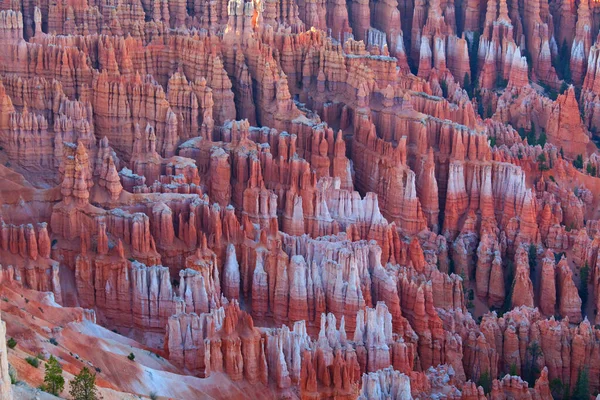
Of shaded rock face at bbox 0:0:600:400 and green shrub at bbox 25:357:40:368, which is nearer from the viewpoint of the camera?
green shrub at bbox 25:357:40:368

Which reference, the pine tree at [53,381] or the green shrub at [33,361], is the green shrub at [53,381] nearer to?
the pine tree at [53,381]

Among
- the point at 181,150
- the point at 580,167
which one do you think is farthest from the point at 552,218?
the point at 181,150

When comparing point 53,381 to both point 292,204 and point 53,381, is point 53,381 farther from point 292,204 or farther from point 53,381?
point 292,204

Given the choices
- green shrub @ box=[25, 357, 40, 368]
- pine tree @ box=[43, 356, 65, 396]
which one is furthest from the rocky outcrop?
green shrub @ box=[25, 357, 40, 368]

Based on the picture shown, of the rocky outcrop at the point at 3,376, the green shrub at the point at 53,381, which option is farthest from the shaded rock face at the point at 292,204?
the rocky outcrop at the point at 3,376

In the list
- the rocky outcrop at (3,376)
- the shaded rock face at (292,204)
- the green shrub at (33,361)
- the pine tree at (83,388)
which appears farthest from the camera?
the shaded rock face at (292,204)

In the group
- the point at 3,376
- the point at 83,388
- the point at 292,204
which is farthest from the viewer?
the point at 292,204

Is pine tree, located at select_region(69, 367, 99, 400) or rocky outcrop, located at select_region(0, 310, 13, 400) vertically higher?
rocky outcrop, located at select_region(0, 310, 13, 400)

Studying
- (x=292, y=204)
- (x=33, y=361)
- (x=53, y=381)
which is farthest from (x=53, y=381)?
(x=292, y=204)

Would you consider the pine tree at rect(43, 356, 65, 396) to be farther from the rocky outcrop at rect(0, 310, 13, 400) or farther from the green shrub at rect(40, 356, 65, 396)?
the rocky outcrop at rect(0, 310, 13, 400)
